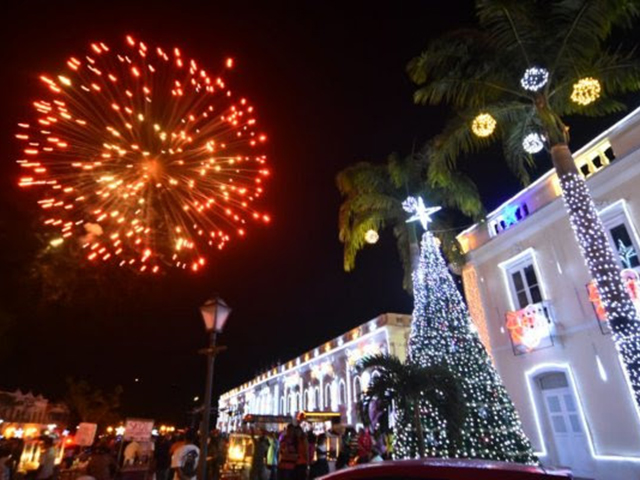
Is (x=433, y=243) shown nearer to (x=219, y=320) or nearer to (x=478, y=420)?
(x=478, y=420)

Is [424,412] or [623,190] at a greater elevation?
[623,190]

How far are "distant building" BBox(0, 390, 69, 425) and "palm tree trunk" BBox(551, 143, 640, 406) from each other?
29.9m

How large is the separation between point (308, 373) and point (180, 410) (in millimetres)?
34961

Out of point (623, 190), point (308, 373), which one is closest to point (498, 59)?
point (623, 190)

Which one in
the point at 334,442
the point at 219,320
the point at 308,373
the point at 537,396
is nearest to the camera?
the point at 219,320

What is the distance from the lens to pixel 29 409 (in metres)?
31.0

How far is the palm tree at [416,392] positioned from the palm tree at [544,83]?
10.9ft

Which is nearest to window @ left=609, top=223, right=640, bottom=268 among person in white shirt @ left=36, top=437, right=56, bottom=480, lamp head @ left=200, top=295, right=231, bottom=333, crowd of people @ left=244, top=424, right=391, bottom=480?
crowd of people @ left=244, top=424, right=391, bottom=480

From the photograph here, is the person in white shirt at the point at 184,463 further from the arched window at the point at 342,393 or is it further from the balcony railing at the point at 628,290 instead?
the arched window at the point at 342,393

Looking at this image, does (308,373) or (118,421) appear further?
(118,421)

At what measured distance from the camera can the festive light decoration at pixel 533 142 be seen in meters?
11.2

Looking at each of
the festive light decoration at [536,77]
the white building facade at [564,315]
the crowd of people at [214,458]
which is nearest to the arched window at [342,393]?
the crowd of people at [214,458]

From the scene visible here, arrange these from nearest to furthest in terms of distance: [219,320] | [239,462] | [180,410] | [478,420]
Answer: [219,320], [478,420], [239,462], [180,410]

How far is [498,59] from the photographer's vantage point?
10.7 meters
